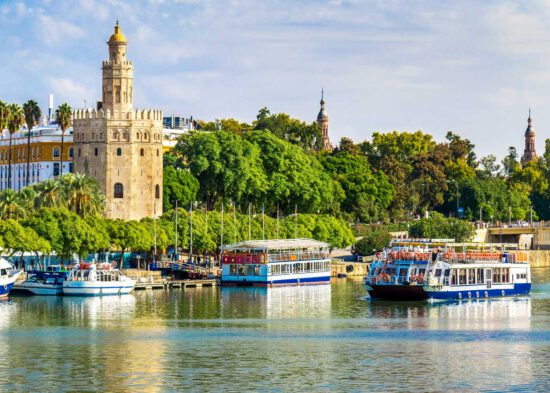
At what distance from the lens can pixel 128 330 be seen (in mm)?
88188

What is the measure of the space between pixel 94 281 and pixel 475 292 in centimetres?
2868

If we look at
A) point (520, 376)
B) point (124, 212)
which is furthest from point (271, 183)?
point (520, 376)

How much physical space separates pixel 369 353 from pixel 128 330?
16.8 meters

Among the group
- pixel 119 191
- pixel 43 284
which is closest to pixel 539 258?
Result: pixel 119 191

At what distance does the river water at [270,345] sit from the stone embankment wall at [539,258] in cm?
7533

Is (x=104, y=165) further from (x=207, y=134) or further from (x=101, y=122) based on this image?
(x=207, y=134)

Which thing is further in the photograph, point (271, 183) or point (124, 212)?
point (271, 183)

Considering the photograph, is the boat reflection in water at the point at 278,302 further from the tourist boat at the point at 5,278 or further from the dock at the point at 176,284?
the tourist boat at the point at 5,278

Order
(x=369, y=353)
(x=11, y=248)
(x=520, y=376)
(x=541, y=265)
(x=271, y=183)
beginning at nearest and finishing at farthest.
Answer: (x=520, y=376)
(x=369, y=353)
(x=11, y=248)
(x=271, y=183)
(x=541, y=265)

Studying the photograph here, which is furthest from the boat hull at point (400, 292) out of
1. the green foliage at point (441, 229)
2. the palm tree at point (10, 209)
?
the green foliage at point (441, 229)

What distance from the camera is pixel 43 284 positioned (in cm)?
11312

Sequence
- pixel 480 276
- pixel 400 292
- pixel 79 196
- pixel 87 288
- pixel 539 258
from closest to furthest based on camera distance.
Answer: pixel 400 292
pixel 87 288
pixel 480 276
pixel 79 196
pixel 539 258

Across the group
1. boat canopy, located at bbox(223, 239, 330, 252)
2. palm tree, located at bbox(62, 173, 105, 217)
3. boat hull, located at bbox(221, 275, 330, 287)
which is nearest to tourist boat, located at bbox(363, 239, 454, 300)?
Answer: boat hull, located at bbox(221, 275, 330, 287)

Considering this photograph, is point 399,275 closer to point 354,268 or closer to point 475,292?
point 475,292
